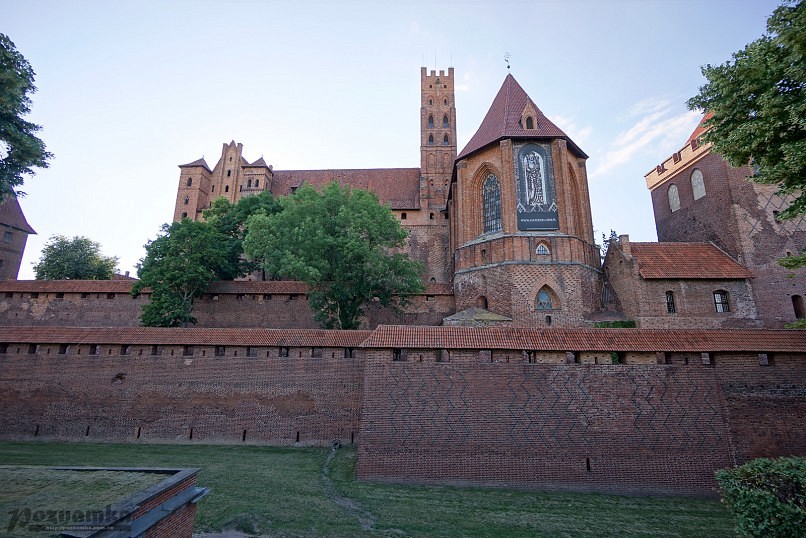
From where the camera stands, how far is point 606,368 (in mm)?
11969

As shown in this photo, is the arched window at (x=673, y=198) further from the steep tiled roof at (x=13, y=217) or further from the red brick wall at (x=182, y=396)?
the steep tiled roof at (x=13, y=217)

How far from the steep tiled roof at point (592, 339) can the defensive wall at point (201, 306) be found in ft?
34.4

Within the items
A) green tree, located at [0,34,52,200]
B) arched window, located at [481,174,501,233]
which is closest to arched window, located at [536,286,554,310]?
arched window, located at [481,174,501,233]

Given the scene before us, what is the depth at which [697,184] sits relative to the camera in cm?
2397

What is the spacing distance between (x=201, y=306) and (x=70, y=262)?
15956mm

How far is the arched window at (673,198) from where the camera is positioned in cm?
2555

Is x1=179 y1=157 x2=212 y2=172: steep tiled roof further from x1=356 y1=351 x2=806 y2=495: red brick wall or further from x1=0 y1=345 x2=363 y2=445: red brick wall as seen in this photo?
x1=356 y1=351 x2=806 y2=495: red brick wall

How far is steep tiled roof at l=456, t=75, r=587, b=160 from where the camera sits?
74.8 ft

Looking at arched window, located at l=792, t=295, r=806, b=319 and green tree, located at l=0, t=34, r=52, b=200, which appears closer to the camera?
green tree, located at l=0, t=34, r=52, b=200

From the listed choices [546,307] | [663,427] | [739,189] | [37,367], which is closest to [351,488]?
[663,427]

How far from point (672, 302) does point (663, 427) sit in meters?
10.6

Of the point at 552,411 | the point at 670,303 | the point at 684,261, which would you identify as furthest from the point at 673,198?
the point at 552,411

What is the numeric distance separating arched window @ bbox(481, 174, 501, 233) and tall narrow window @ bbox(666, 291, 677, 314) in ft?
28.1

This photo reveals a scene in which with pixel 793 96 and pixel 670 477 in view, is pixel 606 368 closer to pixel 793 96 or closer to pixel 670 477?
pixel 670 477
